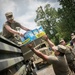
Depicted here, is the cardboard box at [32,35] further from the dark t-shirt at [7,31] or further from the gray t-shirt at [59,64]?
the gray t-shirt at [59,64]

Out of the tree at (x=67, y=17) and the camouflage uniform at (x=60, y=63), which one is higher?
the tree at (x=67, y=17)

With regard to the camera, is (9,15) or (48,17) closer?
(9,15)

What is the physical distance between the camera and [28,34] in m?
4.97

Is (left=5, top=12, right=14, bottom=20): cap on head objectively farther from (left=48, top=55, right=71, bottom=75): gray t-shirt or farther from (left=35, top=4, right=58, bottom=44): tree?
(left=35, top=4, right=58, bottom=44): tree

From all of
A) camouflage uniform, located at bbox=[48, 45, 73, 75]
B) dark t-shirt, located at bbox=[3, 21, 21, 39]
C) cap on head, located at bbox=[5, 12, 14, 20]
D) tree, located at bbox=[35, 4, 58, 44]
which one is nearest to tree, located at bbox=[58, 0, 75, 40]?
tree, located at bbox=[35, 4, 58, 44]

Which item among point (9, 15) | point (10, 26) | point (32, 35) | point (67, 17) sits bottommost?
point (32, 35)

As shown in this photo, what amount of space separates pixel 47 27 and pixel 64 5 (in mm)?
15012

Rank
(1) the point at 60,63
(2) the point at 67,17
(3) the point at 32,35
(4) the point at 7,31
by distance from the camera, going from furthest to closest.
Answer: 1. (2) the point at 67,17
2. (1) the point at 60,63
3. (4) the point at 7,31
4. (3) the point at 32,35

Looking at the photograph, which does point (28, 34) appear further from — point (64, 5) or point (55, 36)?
point (55, 36)

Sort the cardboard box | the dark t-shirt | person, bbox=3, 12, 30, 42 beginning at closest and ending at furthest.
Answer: the cardboard box
person, bbox=3, 12, 30, 42
the dark t-shirt

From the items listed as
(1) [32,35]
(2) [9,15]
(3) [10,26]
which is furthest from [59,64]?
(2) [9,15]

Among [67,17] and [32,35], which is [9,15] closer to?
[32,35]

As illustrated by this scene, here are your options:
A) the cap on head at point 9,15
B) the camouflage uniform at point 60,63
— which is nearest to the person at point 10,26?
the cap on head at point 9,15

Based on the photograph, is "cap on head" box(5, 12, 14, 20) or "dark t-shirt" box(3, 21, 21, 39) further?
"dark t-shirt" box(3, 21, 21, 39)
